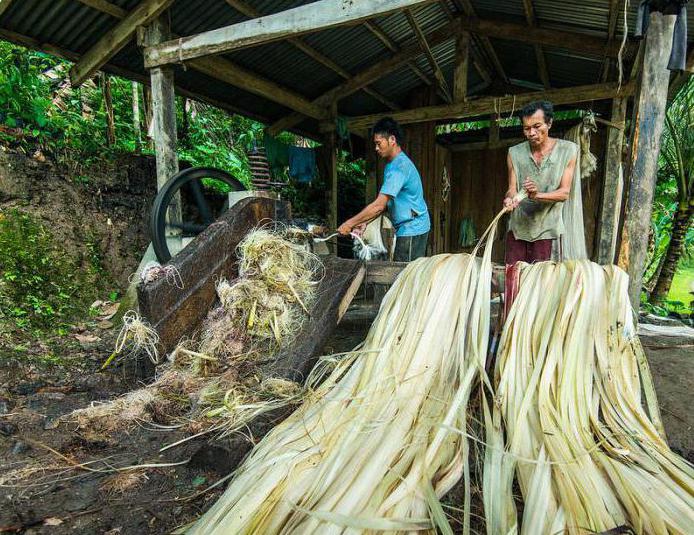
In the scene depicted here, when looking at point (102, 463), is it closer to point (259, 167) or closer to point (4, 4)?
point (259, 167)

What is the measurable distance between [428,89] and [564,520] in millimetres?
7368

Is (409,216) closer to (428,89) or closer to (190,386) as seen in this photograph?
(190,386)

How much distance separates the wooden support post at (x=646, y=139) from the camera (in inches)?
96.1

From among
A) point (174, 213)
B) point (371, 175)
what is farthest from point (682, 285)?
point (174, 213)

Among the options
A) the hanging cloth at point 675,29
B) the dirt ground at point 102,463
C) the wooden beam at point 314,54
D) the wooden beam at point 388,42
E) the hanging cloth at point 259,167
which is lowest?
the dirt ground at point 102,463

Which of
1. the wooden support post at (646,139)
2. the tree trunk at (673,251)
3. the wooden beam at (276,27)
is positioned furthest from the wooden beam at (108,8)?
the tree trunk at (673,251)

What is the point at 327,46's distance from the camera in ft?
18.0

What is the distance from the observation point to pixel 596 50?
16.1 ft

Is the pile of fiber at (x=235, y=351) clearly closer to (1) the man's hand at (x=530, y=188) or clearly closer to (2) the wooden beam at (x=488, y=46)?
(1) the man's hand at (x=530, y=188)

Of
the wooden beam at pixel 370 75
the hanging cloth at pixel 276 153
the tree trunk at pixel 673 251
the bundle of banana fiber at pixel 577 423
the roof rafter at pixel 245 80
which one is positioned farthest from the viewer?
the hanging cloth at pixel 276 153

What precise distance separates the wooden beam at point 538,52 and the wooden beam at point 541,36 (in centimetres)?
14

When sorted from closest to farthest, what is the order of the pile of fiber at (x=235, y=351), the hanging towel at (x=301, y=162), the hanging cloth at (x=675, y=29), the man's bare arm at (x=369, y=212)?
the pile of fiber at (x=235, y=351), the hanging cloth at (x=675, y=29), the man's bare arm at (x=369, y=212), the hanging towel at (x=301, y=162)

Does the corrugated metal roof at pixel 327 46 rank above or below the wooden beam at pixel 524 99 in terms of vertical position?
above

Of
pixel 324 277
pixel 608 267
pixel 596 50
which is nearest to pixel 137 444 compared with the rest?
pixel 324 277
